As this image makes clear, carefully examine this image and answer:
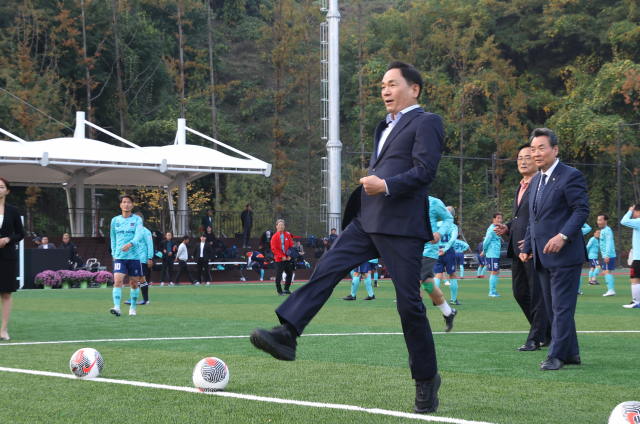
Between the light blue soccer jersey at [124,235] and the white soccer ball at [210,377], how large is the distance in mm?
7659

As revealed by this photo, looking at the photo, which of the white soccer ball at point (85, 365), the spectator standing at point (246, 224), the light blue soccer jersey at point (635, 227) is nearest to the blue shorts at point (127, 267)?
the white soccer ball at point (85, 365)

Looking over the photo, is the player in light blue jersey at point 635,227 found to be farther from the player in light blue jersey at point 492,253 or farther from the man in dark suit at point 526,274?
the man in dark suit at point 526,274

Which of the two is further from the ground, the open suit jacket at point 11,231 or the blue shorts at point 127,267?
the open suit jacket at point 11,231

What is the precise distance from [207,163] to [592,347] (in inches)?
920

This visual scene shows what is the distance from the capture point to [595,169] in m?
44.4

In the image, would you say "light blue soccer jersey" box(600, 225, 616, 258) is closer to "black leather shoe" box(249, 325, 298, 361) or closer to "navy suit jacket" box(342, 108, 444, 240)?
"navy suit jacket" box(342, 108, 444, 240)

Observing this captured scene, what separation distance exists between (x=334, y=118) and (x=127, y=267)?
851 inches

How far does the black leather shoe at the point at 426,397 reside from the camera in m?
4.24

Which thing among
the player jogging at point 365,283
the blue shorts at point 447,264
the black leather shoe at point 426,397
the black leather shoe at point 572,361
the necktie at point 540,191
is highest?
the necktie at point 540,191

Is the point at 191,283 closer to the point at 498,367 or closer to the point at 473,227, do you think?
the point at 498,367

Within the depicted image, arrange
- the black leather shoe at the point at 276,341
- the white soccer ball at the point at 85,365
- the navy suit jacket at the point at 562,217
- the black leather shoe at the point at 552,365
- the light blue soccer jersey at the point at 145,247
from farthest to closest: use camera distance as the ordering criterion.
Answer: the light blue soccer jersey at the point at 145,247 → the navy suit jacket at the point at 562,217 → the black leather shoe at the point at 552,365 → the white soccer ball at the point at 85,365 → the black leather shoe at the point at 276,341

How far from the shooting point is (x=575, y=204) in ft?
20.6

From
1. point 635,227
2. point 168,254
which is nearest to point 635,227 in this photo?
point 635,227

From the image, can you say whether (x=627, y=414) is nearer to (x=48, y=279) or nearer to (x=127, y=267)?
(x=127, y=267)
